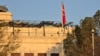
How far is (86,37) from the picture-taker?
76.1 meters

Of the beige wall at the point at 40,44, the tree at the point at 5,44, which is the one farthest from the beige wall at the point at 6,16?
the tree at the point at 5,44

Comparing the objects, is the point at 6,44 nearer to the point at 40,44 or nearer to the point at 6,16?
the point at 40,44

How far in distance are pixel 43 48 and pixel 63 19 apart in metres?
27.9

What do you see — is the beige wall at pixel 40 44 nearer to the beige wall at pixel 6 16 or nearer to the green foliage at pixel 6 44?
the beige wall at pixel 6 16

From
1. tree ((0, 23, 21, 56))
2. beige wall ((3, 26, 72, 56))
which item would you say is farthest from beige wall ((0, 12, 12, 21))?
tree ((0, 23, 21, 56))

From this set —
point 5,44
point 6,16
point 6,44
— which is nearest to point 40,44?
point 6,16

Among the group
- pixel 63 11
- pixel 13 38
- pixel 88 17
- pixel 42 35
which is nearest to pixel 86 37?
pixel 88 17

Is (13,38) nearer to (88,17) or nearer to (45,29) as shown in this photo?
(45,29)

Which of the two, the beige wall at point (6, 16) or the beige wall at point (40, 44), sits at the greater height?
the beige wall at point (6, 16)

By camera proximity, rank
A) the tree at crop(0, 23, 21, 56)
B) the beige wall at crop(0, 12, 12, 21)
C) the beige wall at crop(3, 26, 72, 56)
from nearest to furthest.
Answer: the tree at crop(0, 23, 21, 56) < the beige wall at crop(3, 26, 72, 56) < the beige wall at crop(0, 12, 12, 21)

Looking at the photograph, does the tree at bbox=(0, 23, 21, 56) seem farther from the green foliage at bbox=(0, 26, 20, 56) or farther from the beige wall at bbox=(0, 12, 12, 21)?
the beige wall at bbox=(0, 12, 12, 21)

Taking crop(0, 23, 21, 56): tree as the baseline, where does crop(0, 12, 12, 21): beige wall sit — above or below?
above

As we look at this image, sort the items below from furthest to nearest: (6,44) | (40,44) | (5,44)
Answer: (40,44) < (5,44) < (6,44)

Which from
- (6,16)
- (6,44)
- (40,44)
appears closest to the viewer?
(6,44)
